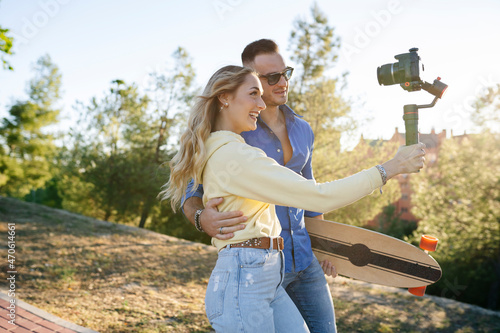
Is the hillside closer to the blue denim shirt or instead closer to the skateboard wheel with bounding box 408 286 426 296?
the skateboard wheel with bounding box 408 286 426 296

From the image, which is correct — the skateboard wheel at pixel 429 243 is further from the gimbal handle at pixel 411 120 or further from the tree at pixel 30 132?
the tree at pixel 30 132

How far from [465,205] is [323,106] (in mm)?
8564

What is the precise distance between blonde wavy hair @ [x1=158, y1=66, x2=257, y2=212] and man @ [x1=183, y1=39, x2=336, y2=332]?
11.5 inches

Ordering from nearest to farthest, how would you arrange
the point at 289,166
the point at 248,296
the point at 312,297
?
the point at 248,296 → the point at 312,297 → the point at 289,166

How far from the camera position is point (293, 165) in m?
2.42

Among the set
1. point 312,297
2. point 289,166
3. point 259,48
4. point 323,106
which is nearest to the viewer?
point 312,297

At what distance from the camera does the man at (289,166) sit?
2248mm

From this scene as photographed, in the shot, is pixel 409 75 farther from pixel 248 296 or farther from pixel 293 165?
pixel 248 296

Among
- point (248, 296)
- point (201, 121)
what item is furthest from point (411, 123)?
point (248, 296)

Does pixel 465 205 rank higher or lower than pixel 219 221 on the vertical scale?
lower

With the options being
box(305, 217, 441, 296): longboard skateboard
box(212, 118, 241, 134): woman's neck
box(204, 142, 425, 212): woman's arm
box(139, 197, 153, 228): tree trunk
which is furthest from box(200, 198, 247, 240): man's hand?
box(139, 197, 153, 228): tree trunk

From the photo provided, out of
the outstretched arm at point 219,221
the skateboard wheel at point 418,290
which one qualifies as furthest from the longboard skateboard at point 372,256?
the outstretched arm at point 219,221

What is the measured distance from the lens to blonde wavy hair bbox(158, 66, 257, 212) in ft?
5.94

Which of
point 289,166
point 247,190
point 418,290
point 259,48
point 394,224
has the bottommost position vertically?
point 394,224
